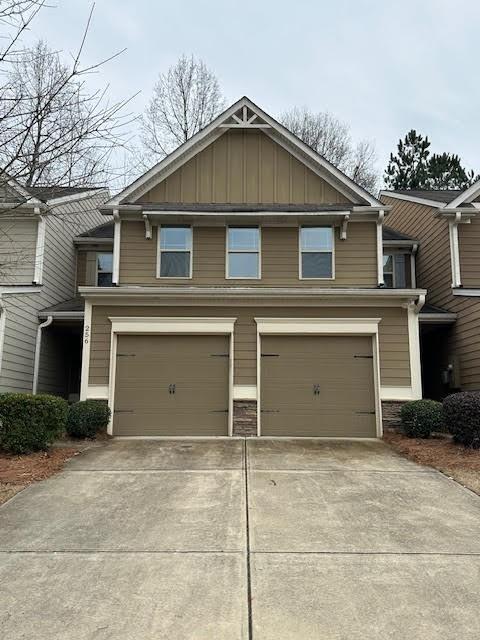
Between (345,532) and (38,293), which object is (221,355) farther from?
(345,532)

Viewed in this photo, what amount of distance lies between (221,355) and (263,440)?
6.77ft

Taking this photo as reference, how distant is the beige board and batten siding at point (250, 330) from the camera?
10.6 m

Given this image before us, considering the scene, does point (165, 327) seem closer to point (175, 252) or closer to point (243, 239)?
point (175, 252)

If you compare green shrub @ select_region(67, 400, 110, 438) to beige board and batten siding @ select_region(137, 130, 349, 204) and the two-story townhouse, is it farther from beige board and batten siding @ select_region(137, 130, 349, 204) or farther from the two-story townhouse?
beige board and batten siding @ select_region(137, 130, 349, 204)

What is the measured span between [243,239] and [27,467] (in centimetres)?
692

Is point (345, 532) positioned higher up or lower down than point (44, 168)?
lower down

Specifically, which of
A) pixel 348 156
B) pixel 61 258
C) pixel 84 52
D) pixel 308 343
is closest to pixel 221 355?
pixel 308 343

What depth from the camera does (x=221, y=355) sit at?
10766mm

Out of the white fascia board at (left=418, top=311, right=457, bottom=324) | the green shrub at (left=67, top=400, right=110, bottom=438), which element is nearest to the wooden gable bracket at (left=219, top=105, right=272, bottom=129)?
the white fascia board at (left=418, top=311, right=457, bottom=324)

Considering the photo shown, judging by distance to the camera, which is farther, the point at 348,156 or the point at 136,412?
the point at 348,156

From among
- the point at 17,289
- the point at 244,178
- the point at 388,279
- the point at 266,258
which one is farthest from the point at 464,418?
the point at 17,289

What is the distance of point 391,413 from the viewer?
10492 millimetres

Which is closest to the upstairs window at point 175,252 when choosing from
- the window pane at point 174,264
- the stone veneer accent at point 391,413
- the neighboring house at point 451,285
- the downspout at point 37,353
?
the window pane at point 174,264

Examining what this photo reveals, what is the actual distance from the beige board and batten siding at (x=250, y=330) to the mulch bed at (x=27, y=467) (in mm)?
2500
